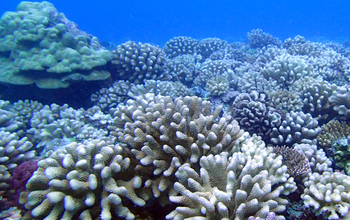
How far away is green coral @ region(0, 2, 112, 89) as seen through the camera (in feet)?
19.8

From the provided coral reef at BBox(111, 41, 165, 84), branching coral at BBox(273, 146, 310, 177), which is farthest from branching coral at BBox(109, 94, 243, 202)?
coral reef at BBox(111, 41, 165, 84)

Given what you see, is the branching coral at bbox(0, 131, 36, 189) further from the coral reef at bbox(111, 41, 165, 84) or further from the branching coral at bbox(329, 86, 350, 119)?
the branching coral at bbox(329, 86, 350, 119)

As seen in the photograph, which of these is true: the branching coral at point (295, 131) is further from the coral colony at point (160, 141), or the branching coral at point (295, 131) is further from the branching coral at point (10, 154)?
the branching coral at point (10, 154)

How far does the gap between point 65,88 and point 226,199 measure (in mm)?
6303

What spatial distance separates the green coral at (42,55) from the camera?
19.8ft

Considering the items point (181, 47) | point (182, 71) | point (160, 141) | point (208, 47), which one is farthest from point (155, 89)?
point (208, 47)

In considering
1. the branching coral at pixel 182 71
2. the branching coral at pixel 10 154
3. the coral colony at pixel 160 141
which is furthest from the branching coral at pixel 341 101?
the branching coral at pixel 10 154

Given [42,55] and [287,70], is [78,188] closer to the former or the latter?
[42,55]

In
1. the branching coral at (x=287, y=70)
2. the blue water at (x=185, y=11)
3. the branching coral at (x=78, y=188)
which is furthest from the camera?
the blue water at (x=185, y=11)

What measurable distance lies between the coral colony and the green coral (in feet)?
0.12

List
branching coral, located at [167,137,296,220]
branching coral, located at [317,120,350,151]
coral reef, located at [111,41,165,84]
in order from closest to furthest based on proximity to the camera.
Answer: branching coral, located at [167,137,296,220] → branching coral, located at [317,120,350,151] → coral reef, located at [111,41,165,84]

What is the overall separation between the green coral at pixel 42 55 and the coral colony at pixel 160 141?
0.04 meters

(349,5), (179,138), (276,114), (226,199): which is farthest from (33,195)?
(349,5)

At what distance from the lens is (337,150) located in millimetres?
3420
